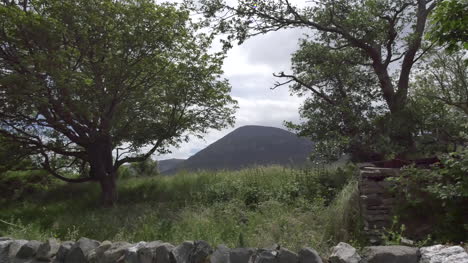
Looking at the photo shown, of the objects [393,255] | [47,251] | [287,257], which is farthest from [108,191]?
[393,255]

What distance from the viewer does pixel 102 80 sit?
28.8 feet

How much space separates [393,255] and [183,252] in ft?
6.36

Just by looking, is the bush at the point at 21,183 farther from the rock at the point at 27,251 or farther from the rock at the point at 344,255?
the rock at the point at 344,255

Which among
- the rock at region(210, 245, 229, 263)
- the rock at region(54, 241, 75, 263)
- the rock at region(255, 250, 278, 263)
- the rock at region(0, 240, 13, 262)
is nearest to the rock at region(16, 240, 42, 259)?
the rock at region(0, 240, 13, 262)

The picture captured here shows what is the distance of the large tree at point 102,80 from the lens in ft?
25.4

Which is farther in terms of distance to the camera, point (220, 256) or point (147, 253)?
point (147, 253)

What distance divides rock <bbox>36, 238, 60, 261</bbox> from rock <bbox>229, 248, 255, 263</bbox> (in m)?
2.37

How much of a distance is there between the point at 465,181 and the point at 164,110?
780 centimetres

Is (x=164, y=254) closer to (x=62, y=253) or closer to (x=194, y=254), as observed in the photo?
(x=194, y=254)

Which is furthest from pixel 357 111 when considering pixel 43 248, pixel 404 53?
pixel 43 248

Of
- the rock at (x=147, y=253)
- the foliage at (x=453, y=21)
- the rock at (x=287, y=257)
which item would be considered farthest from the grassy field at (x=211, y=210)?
the foliage at (x=453, y=21)

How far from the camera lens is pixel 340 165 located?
8.49m

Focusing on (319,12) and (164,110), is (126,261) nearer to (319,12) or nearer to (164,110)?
(164,110)

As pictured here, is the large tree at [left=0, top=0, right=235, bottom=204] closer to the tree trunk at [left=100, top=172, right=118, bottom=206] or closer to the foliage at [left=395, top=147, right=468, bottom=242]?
the tree trunk at [left=100, top=172, right=118, bottom=206]
